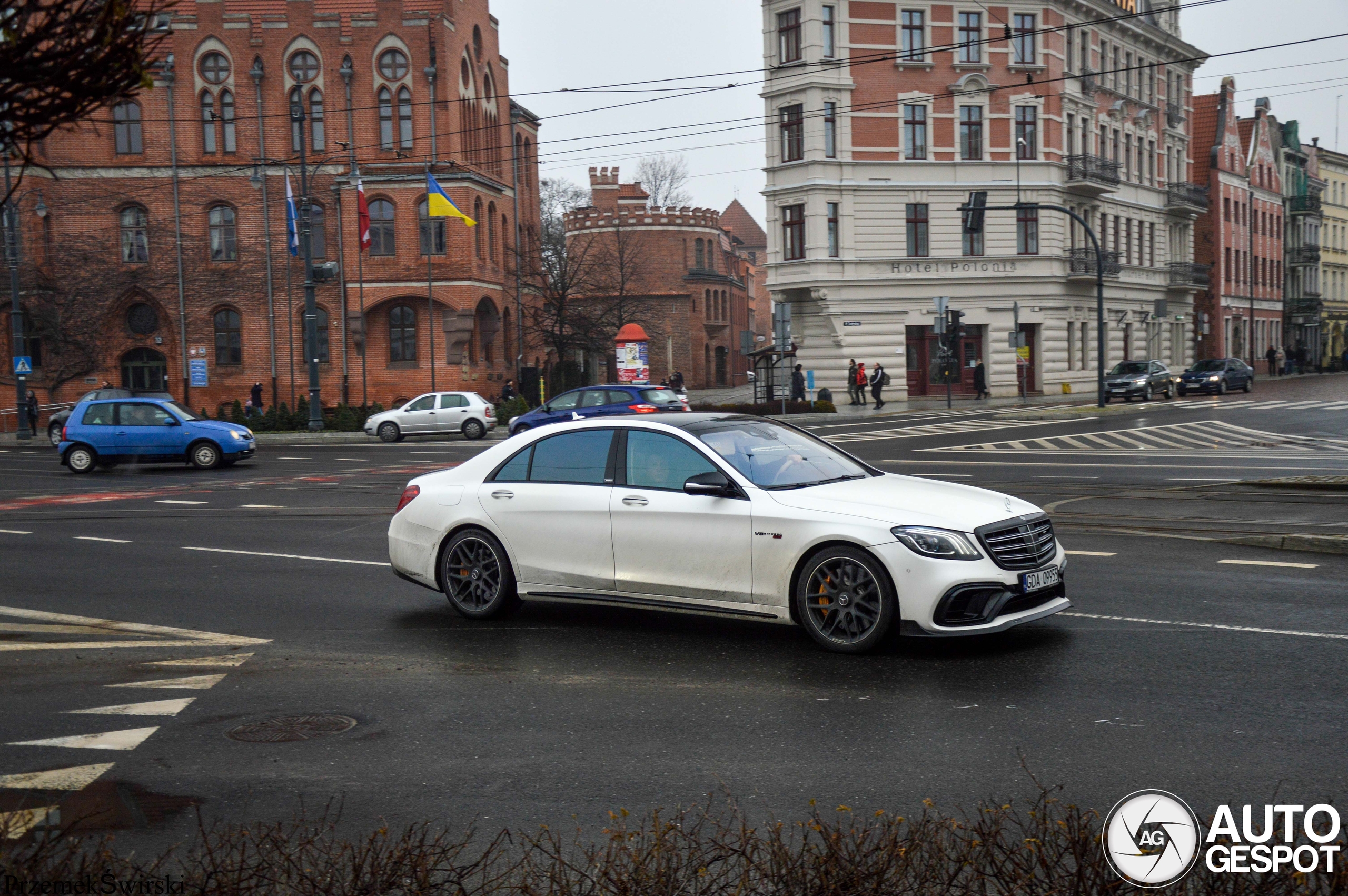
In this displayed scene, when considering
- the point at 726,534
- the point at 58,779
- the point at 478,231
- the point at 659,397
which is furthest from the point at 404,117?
the point at 58,779

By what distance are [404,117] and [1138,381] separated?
3035cm

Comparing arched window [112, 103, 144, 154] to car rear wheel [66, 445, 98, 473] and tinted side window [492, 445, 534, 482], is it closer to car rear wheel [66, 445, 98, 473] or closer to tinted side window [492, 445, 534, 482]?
car rear wheel [66, 445, 98, 473]

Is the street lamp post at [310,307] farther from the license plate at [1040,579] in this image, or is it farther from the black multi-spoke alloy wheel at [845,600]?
the license plate at [1040,579]

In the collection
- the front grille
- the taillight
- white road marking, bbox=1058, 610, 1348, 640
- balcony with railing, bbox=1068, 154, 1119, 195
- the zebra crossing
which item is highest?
balcony with railing, bbox=1068, 154, 1119, 195

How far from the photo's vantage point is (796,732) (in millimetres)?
5930

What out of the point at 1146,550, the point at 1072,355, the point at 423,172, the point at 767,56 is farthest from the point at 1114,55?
the point at 1146,550

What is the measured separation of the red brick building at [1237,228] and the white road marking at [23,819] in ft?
253

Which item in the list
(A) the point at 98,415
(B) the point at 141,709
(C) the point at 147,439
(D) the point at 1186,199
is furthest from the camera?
(D) the point at 1186,199

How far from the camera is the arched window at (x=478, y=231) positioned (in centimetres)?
5116

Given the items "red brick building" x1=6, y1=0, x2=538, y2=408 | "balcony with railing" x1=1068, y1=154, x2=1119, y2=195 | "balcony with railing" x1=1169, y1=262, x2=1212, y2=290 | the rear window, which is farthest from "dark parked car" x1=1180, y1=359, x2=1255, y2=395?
the rear window

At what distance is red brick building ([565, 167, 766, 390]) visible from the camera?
82625 mm

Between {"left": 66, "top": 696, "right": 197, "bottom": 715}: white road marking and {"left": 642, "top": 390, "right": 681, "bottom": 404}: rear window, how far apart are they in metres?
24.3

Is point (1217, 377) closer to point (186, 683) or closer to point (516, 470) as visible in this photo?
point (516, 470)

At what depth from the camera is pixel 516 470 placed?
893 centimetres
